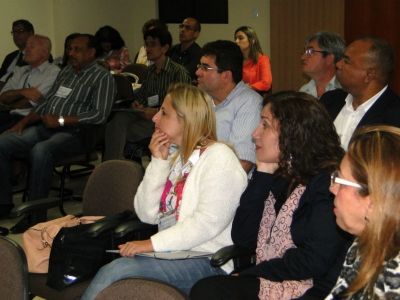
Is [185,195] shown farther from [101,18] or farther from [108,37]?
[101,18]

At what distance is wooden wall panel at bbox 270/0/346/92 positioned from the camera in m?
5.63

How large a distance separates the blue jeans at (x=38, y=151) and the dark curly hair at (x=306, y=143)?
101 inches

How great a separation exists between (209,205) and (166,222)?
0.27 meters

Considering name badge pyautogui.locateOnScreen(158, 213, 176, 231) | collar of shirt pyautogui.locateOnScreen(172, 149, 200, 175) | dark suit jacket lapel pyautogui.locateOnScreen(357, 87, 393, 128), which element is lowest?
name badge pyautogui.locateOnScreen(158, 213, 176, 231)

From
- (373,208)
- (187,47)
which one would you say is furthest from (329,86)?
(187,47)

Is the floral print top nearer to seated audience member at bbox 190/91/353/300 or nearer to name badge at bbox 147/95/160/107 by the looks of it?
seated audience member at bbox 190/91/353/300

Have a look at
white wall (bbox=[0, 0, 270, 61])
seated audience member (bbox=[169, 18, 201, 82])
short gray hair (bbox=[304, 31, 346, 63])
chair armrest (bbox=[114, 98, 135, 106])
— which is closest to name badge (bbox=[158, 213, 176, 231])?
short gray hair (bbox=[304, 31, 346, 63])

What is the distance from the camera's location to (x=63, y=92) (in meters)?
4.68

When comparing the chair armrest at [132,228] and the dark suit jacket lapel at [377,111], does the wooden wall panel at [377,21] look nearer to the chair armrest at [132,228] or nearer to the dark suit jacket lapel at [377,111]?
the dark suit jacket lapel at [377,111]

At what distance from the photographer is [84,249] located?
2.54 m

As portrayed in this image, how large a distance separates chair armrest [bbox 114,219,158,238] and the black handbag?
0.20 ft

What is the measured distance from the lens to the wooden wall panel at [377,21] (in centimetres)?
506

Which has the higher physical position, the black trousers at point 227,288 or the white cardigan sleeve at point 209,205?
the white cardigan sleeve at point 209,205

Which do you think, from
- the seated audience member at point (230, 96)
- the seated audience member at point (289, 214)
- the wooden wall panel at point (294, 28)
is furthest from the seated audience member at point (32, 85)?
the seated audience member at point (289, 214)
